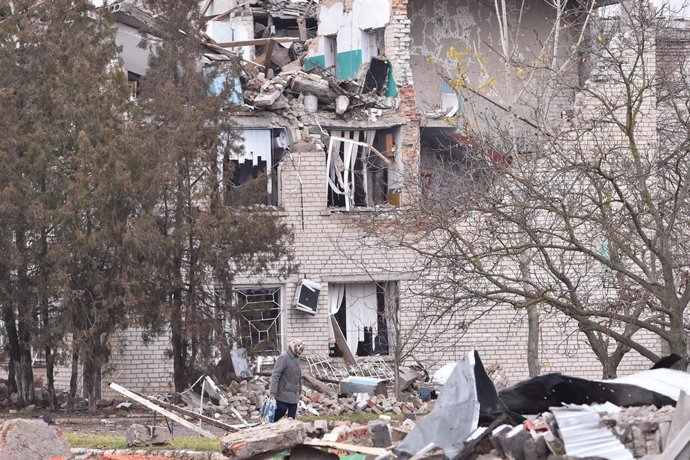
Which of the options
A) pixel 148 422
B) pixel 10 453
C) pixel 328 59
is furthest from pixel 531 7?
pixel 10 453

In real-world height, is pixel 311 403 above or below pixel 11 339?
below

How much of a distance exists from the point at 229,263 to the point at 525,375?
6.95 metres

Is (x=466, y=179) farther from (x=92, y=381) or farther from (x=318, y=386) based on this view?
(x=92, y=381)

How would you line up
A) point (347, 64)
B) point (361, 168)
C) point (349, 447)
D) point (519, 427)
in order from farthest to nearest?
A: point (347, 64) → point (361, 168) → point (349, 447) → point (519, 427)

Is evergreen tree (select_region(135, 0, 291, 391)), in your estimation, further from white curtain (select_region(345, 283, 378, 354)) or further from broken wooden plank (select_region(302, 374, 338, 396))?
white curtain (select_region(345, 283, 378, 354))

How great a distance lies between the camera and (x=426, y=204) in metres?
13.6

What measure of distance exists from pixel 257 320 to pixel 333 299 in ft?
10.8

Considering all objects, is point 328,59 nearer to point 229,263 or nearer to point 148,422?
point 229,263

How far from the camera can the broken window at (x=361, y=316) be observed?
24234 millimetres

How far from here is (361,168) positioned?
81.9 feet

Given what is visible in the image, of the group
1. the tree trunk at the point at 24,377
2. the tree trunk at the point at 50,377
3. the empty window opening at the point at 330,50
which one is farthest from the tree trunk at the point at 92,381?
the empty window opening at the point at 330,50

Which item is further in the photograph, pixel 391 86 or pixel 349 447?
pixel 391 86

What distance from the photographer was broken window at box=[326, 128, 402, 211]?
24.6 metres

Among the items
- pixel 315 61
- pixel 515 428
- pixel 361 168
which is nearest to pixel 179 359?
pixel 361 168
